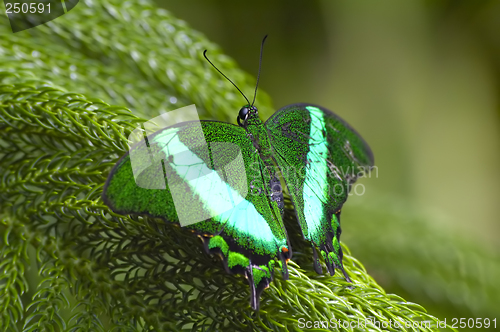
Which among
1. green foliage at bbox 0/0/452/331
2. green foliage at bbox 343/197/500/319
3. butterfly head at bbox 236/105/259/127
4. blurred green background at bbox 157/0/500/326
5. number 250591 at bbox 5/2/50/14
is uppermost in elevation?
blurred green background at bbox 157/0/500/326

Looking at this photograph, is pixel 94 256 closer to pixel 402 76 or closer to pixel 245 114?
pixel 245 114

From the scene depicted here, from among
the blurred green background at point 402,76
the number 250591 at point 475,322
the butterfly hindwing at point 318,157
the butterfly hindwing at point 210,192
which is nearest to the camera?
the butterfly hindwing at point 210,192

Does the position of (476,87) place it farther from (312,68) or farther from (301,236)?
(301,236)

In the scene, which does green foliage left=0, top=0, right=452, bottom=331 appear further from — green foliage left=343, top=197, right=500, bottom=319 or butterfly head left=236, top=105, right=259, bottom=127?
green foliage left=343, top=197, right=500, bottom=319

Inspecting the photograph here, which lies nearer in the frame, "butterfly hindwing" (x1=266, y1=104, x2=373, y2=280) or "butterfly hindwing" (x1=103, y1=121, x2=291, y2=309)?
"butterfly hindwing" (x1=103, y1=121, x2=291, y2=309)

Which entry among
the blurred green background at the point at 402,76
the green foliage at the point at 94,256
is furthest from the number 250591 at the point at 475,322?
the blurred green background at the point at 402,76

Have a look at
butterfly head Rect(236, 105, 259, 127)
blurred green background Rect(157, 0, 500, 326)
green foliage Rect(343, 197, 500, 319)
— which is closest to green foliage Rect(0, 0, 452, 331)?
butterfly head Rect(236, 105, 259, 127)

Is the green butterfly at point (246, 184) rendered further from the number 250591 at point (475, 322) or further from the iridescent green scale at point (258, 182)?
the number 250591 at point (475, 322)
